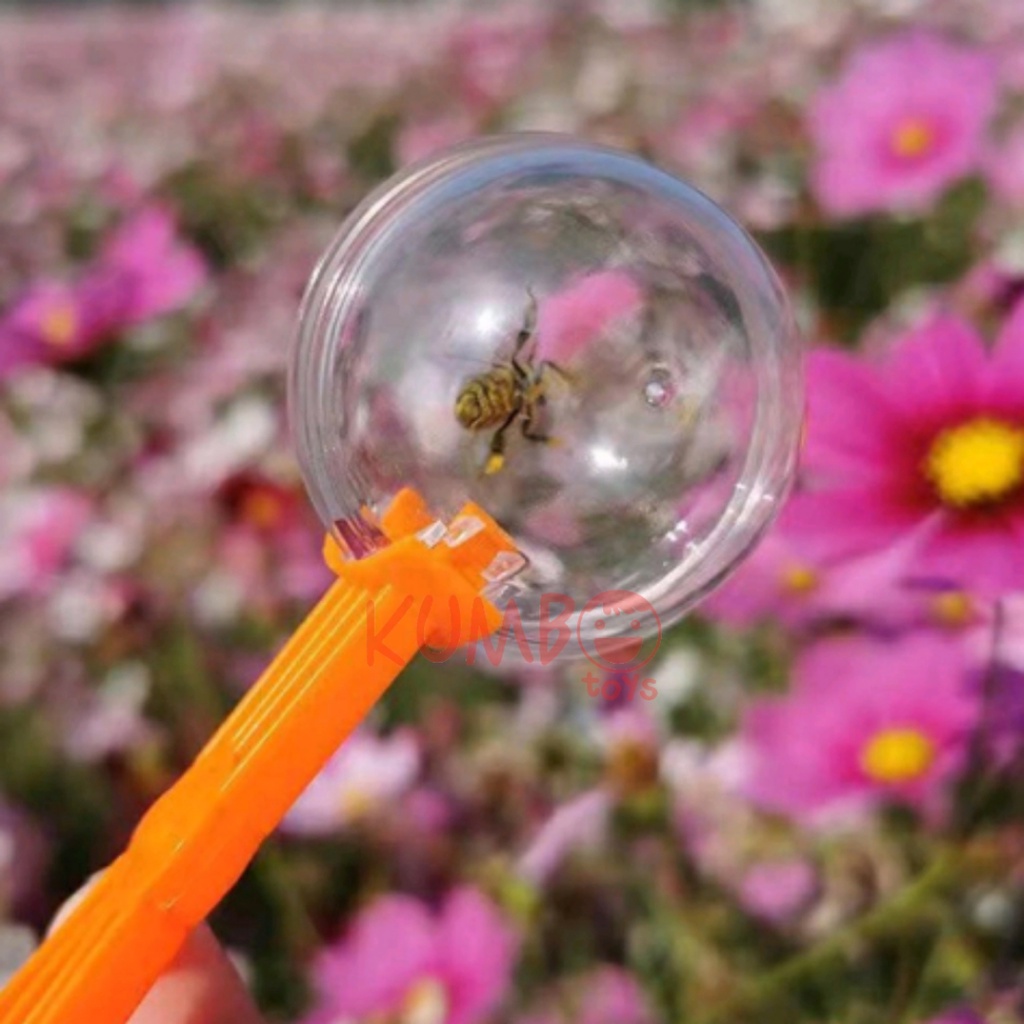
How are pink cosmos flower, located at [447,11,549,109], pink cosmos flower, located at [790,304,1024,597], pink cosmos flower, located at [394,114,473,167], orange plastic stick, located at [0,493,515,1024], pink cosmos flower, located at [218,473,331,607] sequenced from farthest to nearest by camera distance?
pink cosmos flower, located at [447,11,549,109] < pink cosmos flower, located at [394,114,473,167] < pink cosmos flower, located at [218,473,331,607] < pink cosmos flower, located at [790,304,1024,597] < orange plastic stick, located at [0,493,515,1024]

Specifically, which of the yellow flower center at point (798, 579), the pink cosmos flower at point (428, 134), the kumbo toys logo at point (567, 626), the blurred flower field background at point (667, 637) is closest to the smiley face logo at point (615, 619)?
the kumbo toys logo at point (567, 626)

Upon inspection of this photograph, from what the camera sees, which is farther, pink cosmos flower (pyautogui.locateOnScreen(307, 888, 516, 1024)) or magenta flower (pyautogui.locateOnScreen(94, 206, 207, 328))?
magenta flower (pyautogui.locateOnScreen(94, 206, 207, 328))

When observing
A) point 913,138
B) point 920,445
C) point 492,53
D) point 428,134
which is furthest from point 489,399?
point 492,53

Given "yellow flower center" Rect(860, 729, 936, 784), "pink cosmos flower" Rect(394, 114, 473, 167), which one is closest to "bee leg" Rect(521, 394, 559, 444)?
"yellow flower center" Rect(860, 729, 936, 784)

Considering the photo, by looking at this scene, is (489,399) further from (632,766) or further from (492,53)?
(492,53)

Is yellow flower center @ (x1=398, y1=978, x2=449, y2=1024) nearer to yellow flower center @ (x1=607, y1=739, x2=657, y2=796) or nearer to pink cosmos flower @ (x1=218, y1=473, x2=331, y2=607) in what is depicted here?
yellow flower center @ (x1=607, y1=739, x2=657, y2=796)

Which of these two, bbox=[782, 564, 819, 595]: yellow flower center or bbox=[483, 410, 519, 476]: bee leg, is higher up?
bbox=[782, 564, 819, 595]: yellow flower center

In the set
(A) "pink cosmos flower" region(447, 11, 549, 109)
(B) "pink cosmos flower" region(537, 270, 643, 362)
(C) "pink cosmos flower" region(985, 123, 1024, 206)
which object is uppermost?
(A) "pink cosmos flower" region(447, 11, 549, 109)
